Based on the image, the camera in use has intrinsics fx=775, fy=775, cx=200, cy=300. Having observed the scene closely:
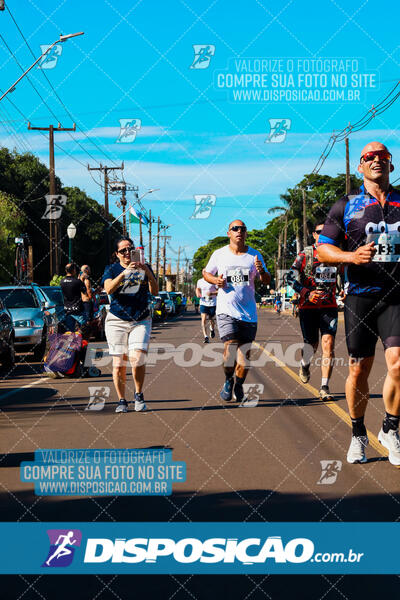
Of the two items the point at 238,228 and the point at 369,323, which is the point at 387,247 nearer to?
the point at 369,323

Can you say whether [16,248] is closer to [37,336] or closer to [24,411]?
[37,336]

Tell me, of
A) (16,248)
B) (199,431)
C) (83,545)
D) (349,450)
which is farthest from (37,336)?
(16,248)

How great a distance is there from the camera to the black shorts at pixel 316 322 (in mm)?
9367

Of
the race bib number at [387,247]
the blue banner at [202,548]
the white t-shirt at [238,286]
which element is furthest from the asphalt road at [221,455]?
the race bib number at [387,247]

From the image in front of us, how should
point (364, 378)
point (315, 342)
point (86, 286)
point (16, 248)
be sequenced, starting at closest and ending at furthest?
point (364, 378), point (315, 342), point (86, 286), point (16, 248)

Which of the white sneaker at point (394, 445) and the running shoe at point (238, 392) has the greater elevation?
the white sneaker at point (394, 445)

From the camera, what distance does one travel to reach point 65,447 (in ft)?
21.4

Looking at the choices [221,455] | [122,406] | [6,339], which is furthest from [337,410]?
[6,339]

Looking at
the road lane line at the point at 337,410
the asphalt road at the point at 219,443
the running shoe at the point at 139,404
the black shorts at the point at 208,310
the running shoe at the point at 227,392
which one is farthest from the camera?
the black shorts at the point at 208,310

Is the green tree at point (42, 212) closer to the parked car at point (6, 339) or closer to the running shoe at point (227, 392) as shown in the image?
the parked car at point (6, 339)

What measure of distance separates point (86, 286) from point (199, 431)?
8727 millimetres

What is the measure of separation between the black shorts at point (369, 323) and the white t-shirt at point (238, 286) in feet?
10.8

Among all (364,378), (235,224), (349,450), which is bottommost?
(349,450)

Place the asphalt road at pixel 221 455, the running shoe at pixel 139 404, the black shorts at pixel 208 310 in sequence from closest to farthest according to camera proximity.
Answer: the asphalt road at pixel 221 455 < the running shoe at pixel 139 404 < the black shorts at pixel 208 310
